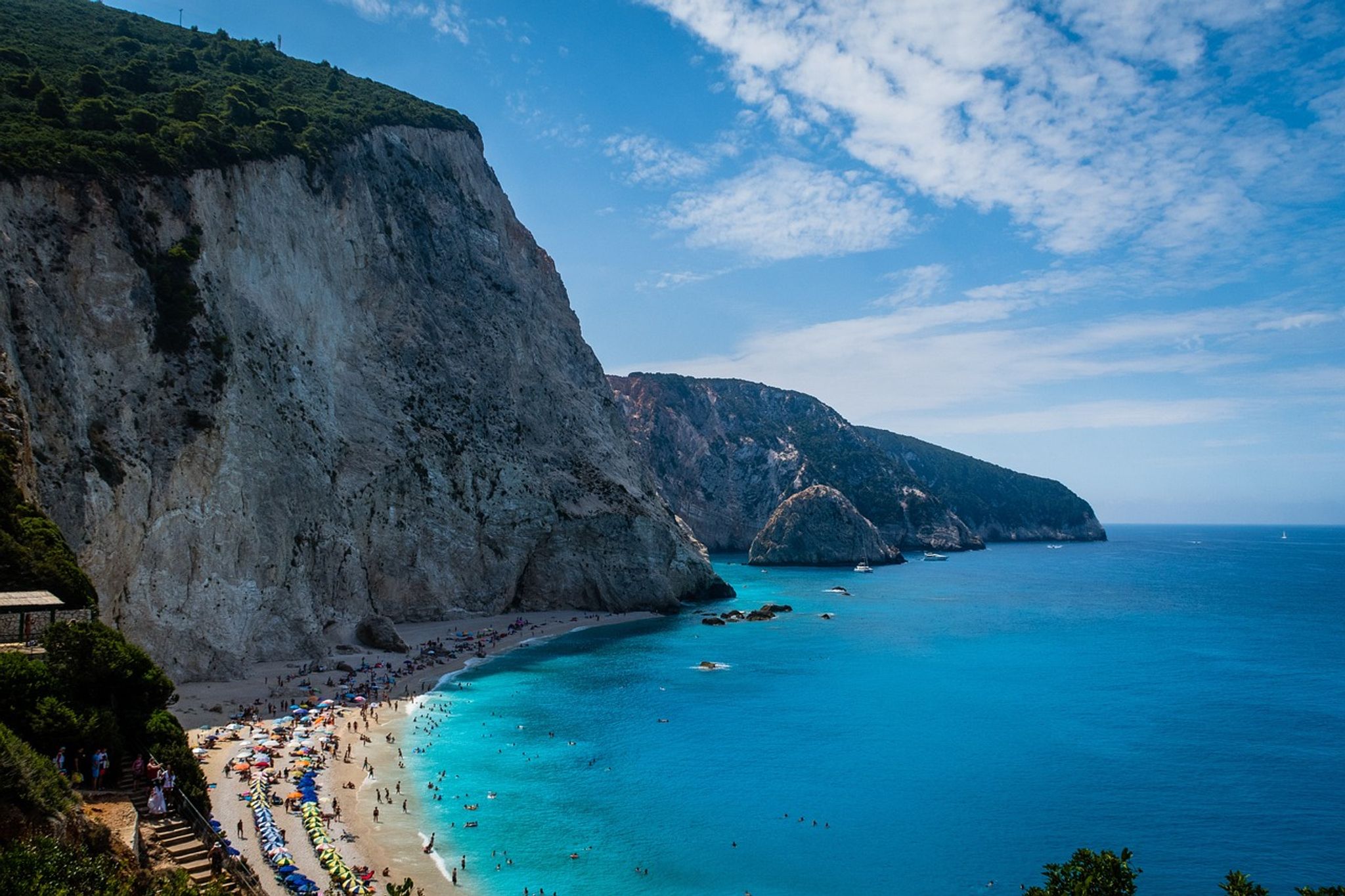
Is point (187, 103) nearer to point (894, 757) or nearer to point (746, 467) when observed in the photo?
point (894, 757)

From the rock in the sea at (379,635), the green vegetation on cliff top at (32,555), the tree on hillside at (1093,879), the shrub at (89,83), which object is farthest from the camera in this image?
the rock in the sea at (379,635)

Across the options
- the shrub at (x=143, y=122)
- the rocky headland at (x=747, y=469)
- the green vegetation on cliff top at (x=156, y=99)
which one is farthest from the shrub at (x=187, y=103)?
the rocky headland at (x=747, y=469)

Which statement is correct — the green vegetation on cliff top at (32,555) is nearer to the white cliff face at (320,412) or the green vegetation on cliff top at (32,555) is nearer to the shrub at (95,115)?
the white cliff face at (320,412)

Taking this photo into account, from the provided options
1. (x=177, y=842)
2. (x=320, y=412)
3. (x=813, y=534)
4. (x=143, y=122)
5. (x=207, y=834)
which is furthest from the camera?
(x=813, y=534)

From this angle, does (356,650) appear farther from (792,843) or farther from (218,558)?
(792,843)

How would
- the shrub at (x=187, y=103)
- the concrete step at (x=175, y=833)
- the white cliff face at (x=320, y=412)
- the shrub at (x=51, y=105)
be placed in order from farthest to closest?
the shrub at (x=187, y=103)
the shrub at (x=51, y=105)
the white cliff face at (x=320, y=412)
the concrete step at (x=175, y=833)

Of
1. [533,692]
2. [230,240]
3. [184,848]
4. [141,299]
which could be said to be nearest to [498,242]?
[230,240]

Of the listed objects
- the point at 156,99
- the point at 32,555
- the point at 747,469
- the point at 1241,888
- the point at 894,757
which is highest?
the point at 156,99

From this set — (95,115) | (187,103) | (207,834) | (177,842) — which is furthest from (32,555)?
(187,103)
